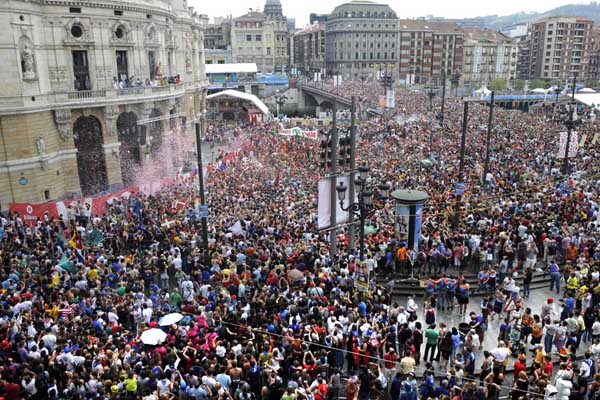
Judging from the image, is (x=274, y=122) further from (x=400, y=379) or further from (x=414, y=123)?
(x=400, y=379)

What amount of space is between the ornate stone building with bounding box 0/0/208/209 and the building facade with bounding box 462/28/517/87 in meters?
110

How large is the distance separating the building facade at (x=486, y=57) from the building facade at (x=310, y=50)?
1477 inches

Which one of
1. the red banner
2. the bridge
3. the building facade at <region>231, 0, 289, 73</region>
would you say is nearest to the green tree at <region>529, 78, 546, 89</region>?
the bridge

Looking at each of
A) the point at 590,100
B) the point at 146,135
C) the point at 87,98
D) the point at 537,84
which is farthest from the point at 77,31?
the point at 537,84

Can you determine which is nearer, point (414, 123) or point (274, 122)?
point (414, 123)

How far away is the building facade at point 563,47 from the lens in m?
135

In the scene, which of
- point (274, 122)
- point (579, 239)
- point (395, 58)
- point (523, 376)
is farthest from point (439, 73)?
point (523, 376)

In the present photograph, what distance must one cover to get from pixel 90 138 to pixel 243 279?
24.1 meters

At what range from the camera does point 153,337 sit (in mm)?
12953

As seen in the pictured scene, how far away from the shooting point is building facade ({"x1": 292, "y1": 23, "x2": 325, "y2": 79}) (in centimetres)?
15075

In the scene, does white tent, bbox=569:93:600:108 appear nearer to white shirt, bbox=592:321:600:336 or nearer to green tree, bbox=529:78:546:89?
white shirt, bbox=592:321:600:336

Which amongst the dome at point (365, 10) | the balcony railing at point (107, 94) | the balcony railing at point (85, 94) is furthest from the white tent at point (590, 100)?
the dome at point (365, 10)

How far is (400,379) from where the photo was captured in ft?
40.1

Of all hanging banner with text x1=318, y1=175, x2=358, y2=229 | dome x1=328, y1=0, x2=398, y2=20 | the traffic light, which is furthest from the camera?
dome x1=328, y1=0, x2=398, y2=20
